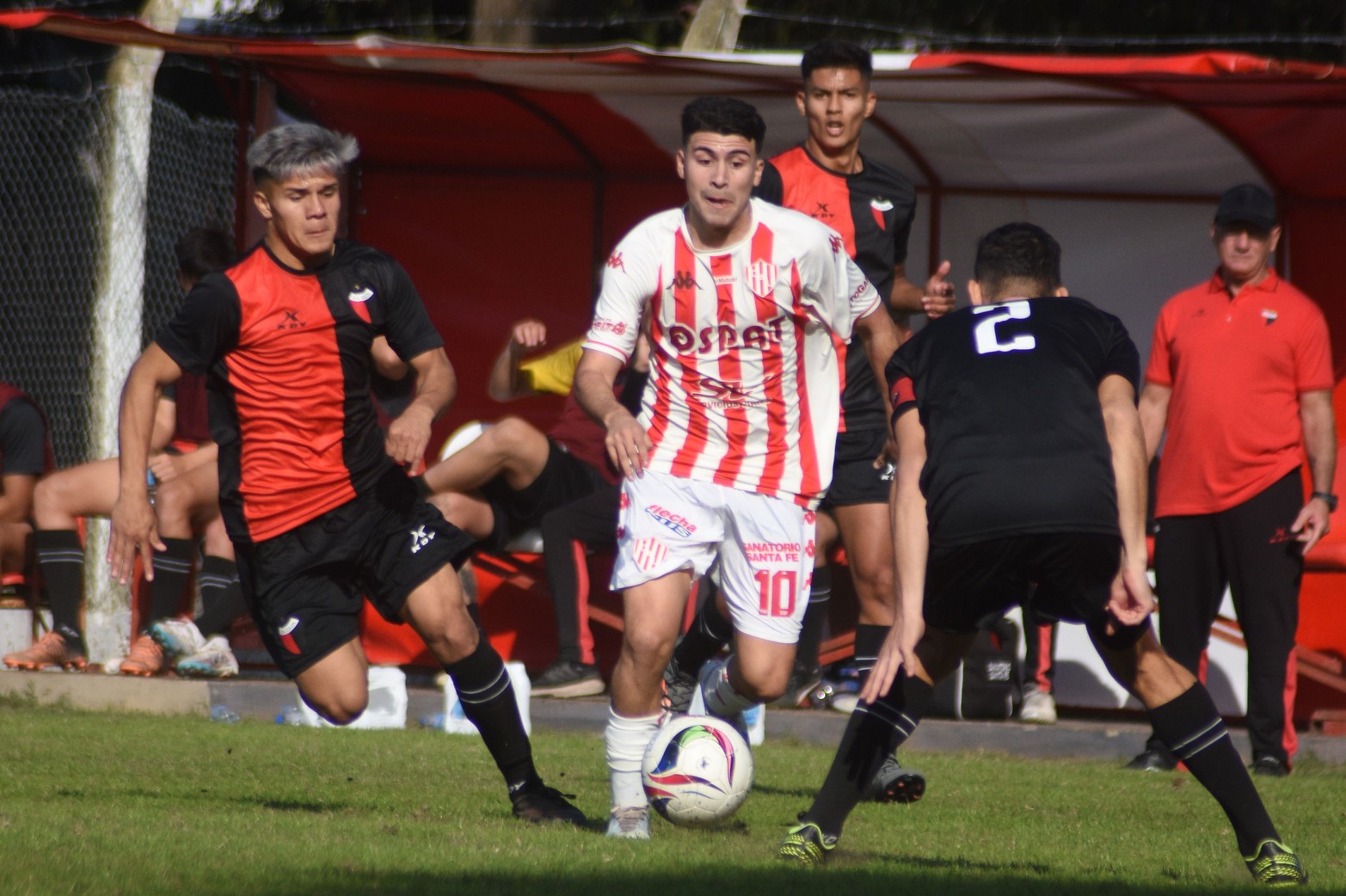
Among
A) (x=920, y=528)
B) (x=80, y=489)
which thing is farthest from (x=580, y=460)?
(x=920, y=528)

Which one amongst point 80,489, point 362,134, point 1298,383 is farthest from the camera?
point 362,134

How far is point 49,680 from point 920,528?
552 centimetres

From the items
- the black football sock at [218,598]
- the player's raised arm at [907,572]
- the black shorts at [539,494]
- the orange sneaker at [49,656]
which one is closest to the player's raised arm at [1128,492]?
the player's raised arm at [907,572]

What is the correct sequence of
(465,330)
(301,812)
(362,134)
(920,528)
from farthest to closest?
1. (465,330)
2. (362,134)
3. (301,812)
4. (920,528)

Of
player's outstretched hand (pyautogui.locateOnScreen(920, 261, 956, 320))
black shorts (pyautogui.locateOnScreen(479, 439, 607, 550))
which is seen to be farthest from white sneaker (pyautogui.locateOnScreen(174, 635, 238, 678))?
player's outstretched hand (pyautogui.locateOnScreen(920, 261, 956, 320))

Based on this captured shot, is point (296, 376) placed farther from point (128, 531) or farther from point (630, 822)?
point (630, 822)

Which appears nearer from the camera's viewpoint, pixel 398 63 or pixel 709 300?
pixel 709 300

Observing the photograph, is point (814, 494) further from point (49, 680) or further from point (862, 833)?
point (49, 680)

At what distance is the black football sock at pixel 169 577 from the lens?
8.68 metres

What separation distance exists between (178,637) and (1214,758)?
5.74 m

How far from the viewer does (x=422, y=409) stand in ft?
16.9

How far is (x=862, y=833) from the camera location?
17.1 ft

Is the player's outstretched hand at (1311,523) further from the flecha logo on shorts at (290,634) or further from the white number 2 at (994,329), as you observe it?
the flecha logo on shorts at (290,634)

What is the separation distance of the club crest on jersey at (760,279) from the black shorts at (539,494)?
134 inches
